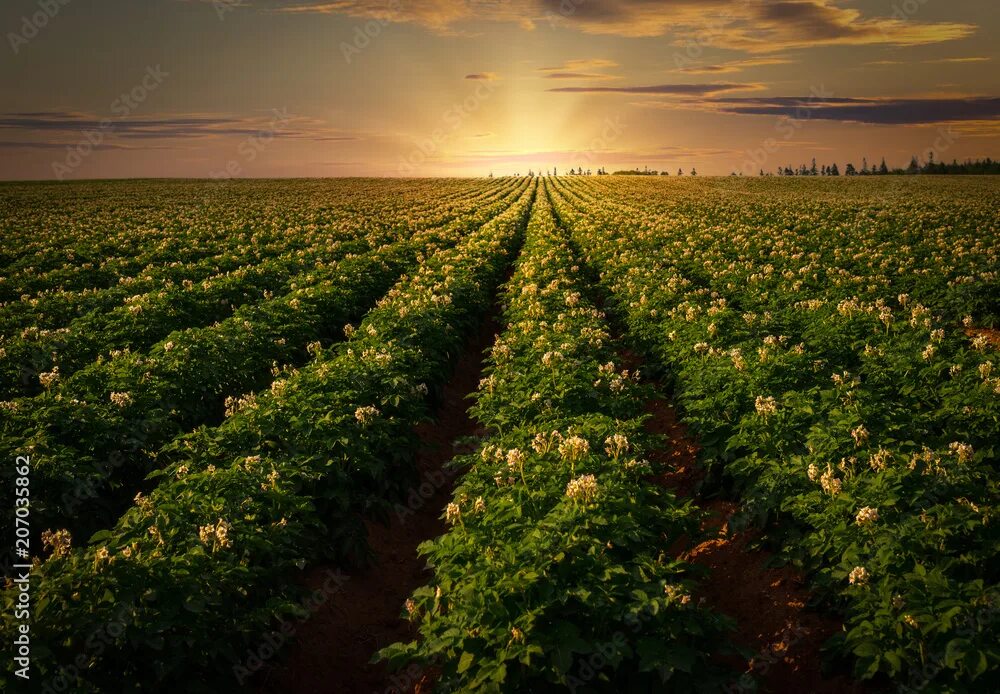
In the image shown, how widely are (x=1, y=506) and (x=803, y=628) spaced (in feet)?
29.7

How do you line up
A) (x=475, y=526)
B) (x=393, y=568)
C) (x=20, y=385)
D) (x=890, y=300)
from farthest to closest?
(x=890, y=300)
(x=20, y=385)
(x=393, y=568)
(x=475, y=526)

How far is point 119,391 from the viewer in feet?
31.8

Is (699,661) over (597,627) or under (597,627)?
under

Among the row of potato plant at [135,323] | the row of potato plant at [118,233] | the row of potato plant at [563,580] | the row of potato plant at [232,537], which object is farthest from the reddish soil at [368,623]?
the row of potato plant at [118,233]

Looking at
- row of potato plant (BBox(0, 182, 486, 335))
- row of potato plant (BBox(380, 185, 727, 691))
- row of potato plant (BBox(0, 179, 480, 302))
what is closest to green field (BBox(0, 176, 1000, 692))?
row of potato plant (BBox(380, 185, 727, 691))

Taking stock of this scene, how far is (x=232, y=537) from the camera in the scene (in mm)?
5699

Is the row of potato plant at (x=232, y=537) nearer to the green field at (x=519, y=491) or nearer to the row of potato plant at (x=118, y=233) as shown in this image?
the green field at (x=519, y=491)

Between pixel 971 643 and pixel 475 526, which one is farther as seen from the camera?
pixel 475 526

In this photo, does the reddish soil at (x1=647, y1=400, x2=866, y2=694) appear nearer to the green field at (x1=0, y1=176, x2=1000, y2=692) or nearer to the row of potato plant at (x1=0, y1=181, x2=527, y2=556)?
the green field at (x1=0, y1=176, x2=1000, y2=692)

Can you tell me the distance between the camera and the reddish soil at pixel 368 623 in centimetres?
647

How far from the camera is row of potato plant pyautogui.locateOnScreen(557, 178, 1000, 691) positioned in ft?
15.8

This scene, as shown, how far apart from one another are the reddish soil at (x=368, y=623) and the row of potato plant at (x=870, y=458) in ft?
12.6

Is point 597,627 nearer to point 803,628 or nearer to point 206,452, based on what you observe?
point 803,628

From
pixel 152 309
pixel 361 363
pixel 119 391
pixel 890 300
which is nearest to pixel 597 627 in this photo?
pixel 361 363
